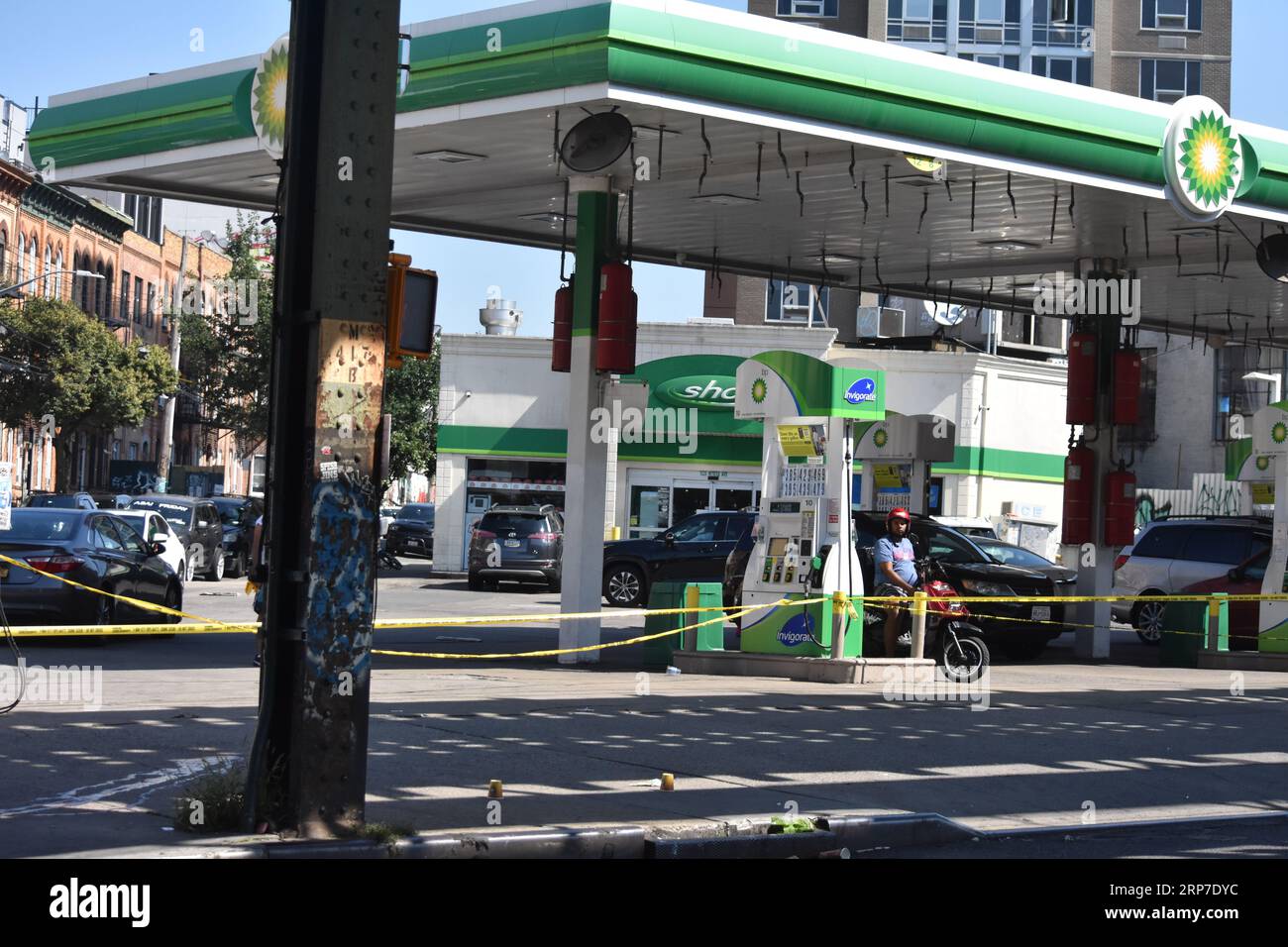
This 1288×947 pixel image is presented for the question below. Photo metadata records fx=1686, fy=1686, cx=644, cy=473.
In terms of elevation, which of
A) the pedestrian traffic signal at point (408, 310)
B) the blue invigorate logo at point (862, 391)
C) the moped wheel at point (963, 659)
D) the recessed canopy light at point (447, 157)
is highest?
the recessed canopy light at point (447, 157)

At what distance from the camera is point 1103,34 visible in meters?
59.2

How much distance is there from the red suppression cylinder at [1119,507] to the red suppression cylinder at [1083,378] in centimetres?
87

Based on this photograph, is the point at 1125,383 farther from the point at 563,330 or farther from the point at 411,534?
the point at 411,534

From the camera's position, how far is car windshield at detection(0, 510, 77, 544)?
1898 centimetres

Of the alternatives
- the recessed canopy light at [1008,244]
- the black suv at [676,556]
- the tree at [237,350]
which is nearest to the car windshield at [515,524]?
the black suv at [676,556]

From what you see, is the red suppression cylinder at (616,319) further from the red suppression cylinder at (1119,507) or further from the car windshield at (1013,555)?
the red suppression cylinder at (1119,507)

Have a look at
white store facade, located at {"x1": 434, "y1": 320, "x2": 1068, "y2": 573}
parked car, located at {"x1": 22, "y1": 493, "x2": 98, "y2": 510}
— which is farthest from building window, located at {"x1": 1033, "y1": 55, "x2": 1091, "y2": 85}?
parked car, located at {"x1": 22, "y1": 493, "x2": 98, "y2": 510}

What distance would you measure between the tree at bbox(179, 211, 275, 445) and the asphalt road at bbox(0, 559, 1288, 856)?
3754 cm

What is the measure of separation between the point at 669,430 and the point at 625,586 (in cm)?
1057

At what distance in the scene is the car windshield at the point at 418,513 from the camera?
164ft

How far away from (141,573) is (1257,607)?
1436cm

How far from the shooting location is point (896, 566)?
1772 centimetres

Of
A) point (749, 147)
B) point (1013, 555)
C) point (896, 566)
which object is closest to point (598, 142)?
point (749, 147)

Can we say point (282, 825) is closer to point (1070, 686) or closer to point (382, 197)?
point (382, 197)
